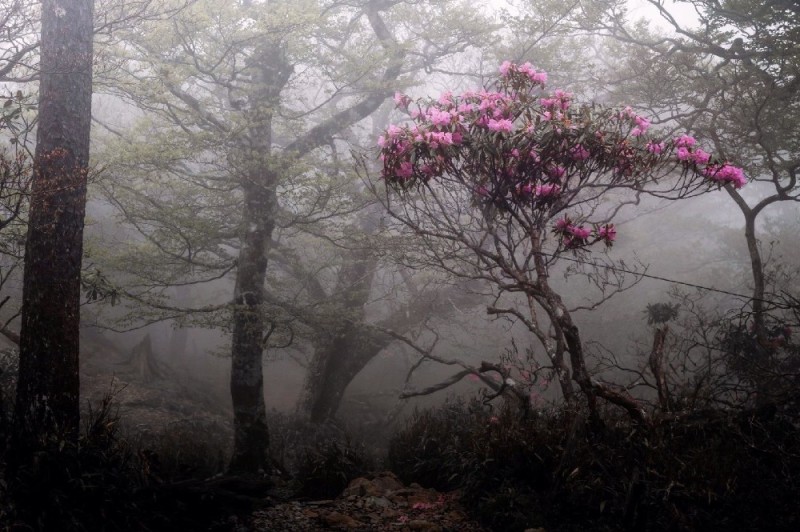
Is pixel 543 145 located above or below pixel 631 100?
below

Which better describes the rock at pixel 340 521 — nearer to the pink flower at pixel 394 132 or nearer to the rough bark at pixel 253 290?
the pink flower at pixel 394 132

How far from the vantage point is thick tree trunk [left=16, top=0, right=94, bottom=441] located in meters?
4.93

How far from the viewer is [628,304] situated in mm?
20734

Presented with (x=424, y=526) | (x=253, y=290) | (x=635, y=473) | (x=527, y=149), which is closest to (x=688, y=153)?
(x=527, y=149)

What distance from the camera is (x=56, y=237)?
5141 millimetres

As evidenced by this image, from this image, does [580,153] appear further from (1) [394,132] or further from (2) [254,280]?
(2) [254,280]

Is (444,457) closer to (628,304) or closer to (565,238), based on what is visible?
(565,238)

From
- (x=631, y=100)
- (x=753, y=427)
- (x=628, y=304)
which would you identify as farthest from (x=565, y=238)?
(x=628, y=304)

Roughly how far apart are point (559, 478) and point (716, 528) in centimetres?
123

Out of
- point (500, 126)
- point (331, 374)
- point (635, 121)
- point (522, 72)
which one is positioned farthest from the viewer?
point (331, 374)

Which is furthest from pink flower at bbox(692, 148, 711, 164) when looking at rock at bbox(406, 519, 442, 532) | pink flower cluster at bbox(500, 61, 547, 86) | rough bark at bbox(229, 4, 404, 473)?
rough bark at bbox(229, 4, 404, 473)

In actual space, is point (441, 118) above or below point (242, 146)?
below

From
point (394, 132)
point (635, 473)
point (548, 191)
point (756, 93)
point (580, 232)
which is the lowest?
point (635, 473)

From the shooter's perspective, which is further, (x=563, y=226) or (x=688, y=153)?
(x=563, y=226)
